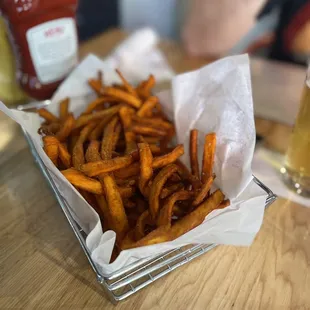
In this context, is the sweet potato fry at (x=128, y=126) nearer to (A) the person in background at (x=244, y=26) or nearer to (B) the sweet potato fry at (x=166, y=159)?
(B) the sweet potato fry at (x=166, y=159)

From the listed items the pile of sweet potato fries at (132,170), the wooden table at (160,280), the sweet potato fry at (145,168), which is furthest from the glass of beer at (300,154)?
the sweet potato fry at (145,168)

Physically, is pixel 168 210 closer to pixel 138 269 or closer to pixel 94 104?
pixel 138 269

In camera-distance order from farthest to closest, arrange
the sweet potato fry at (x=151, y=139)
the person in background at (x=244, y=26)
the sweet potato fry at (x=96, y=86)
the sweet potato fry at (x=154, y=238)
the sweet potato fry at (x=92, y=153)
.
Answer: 1. the person in background at (x=244, y=26)
2. the sweet potato fry at (x=96, y=86)
3. the sweet potato fry at (x=151, y=139)
4. the sweet potato fry at (x=92, y=153)
5. the sweet potato fry at (x=154, y=238)

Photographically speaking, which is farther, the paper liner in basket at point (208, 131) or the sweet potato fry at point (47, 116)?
the sweet potato fry at point (47, 116)

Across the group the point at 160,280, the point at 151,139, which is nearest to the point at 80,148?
the point at 151,139

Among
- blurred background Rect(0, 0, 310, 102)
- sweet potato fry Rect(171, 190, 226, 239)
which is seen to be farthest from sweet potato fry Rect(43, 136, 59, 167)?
blurred background Rect(0, 0, 310, 102)

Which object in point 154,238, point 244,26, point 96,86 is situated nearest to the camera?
point 154,238
